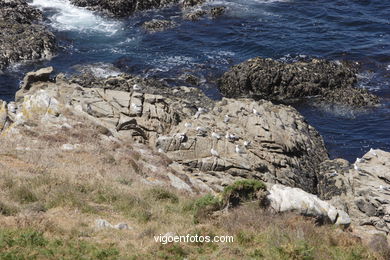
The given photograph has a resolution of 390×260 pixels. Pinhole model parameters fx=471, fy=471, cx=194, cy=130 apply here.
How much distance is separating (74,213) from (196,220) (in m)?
4.66

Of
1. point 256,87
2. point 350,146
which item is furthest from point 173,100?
point 350,146

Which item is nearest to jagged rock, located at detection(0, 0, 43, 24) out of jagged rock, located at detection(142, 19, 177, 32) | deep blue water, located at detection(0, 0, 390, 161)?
deep blue water, located at detection(0, 0, 390, 161)

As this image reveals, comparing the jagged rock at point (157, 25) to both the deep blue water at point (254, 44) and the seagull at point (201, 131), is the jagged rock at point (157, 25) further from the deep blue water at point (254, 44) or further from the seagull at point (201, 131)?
the seagull at point (201, 131)

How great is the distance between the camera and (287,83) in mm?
46625

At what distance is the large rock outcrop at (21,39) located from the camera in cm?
5091

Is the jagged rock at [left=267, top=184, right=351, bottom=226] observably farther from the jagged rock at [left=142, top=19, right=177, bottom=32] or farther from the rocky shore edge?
the jagged rock at [left=142, top=19, right=177, bottom=32]

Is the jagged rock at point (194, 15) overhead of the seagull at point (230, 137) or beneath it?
overhead

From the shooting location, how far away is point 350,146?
129 feet

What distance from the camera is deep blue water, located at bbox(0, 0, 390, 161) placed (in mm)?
42906

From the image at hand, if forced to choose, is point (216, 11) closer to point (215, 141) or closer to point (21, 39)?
point (21, 39)

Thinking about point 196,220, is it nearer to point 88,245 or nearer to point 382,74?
point 88,245

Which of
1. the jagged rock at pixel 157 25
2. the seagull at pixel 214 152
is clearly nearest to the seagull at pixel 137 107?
the seagull at pixel 214 152

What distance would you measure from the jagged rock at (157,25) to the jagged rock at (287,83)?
604 inches

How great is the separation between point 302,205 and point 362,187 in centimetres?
1240
